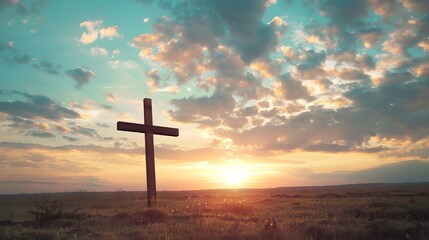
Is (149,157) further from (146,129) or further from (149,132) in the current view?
(146,129)

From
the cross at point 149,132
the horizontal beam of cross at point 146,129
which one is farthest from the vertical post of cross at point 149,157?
the horizontal beam of cross at point 146,129

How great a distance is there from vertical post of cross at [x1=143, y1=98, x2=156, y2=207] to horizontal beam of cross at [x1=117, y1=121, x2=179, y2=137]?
0.20 m

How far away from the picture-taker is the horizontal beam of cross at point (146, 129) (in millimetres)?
17442

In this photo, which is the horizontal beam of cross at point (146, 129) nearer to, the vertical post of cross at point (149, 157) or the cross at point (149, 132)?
the cross at point (149, 132)

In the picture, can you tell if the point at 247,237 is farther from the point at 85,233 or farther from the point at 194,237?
the point at 85,233

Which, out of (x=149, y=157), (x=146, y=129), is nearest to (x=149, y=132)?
(x=146, y=129)

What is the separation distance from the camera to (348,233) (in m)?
11.4

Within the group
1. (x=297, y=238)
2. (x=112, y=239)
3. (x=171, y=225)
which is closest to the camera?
(x=112, y=239)

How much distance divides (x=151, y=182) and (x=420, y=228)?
37.1ft

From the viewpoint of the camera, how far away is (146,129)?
60.6ft

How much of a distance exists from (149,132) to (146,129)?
10.2 inches

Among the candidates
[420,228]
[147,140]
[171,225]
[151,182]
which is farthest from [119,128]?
[420,228]

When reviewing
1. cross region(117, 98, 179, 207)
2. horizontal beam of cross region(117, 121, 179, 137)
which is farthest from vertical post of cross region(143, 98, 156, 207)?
horizontal beam of cross region(117, 121, 179, 137)

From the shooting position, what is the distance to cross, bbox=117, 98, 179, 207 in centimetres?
1766
